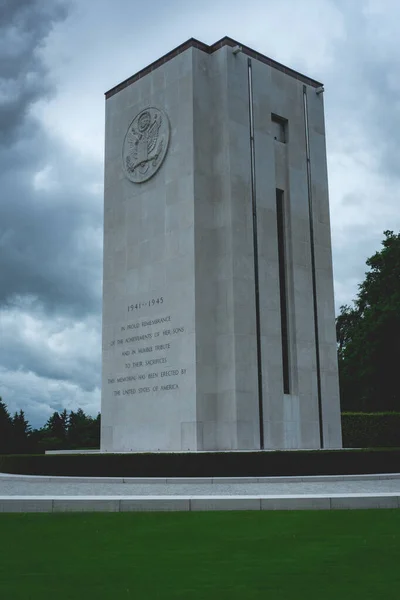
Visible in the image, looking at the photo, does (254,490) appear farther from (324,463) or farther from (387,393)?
(387,393)

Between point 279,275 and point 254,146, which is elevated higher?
point 254,146

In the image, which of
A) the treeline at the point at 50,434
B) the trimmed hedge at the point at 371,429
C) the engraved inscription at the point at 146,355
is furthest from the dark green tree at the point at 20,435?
the trimmed hedge at the point at 371,429

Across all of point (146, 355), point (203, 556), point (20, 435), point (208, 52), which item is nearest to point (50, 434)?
point (20, 435)

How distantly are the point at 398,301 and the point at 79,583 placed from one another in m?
44.1

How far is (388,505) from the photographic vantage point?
13336 millimetres

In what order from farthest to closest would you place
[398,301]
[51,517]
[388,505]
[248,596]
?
1. [398,301]
2. [388,505]
3. [51,517]
4. [248,596]

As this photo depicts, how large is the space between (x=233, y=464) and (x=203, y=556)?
13886 mm

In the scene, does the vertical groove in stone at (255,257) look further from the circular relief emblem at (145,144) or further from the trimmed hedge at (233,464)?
the trimmed hedge at (233,464)

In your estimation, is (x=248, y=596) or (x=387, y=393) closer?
(x=248, y=596)

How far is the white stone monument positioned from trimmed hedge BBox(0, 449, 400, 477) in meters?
5.78

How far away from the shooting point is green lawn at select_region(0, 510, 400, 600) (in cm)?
657

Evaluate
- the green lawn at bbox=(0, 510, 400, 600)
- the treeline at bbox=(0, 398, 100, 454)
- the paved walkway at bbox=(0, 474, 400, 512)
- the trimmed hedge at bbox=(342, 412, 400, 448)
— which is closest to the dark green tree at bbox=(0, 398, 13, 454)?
the treeline at bbox=(0, 398, 100, 454)

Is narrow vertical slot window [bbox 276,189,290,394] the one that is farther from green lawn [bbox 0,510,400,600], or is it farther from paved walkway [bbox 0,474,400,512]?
green lawn [bbox 0,510,400,600]

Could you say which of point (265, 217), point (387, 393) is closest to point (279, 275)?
point (265, 217)
